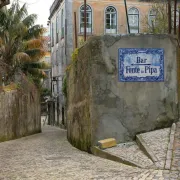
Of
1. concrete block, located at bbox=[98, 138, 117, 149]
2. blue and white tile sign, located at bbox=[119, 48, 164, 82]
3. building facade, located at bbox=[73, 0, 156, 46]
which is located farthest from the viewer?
building facade, located at bbox=[73, 0, 156, 46]

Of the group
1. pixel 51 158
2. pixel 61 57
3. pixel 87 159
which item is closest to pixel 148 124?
pixel 87 159

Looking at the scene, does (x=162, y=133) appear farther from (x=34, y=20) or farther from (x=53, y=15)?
(x=53, y=15)

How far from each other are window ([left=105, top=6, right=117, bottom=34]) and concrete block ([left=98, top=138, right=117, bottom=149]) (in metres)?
22.0

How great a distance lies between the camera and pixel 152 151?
8367mm

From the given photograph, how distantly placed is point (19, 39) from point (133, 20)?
9.80 meters

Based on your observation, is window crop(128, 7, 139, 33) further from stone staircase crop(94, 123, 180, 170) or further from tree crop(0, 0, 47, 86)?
stone staircase crop(94, 123, 180, 170)

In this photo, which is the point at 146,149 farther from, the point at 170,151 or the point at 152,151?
the point at 170,151

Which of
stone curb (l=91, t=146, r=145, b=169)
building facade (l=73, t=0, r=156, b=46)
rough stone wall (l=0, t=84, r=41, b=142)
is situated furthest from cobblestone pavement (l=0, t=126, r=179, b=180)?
building facade (l=73, t=0, r=156, b=46)

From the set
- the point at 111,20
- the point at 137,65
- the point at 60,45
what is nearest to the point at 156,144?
the point at 137,65

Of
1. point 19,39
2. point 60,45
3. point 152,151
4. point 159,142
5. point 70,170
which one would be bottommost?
point 70,170

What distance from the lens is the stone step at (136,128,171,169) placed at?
7.76m

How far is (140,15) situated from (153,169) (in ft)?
83.9

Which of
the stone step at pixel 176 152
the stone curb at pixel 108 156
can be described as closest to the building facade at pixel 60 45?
the stone curb at pixel 108 156

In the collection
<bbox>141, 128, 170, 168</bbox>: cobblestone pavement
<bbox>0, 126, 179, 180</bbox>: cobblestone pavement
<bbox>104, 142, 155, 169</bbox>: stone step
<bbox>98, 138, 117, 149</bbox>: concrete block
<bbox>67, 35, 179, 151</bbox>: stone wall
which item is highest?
<bbox>67, 35, 179, 151</bbox>: stone wall
